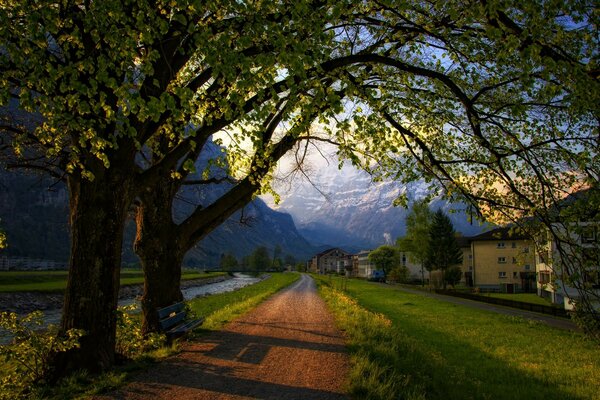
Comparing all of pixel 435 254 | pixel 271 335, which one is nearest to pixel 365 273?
pixel 435 254

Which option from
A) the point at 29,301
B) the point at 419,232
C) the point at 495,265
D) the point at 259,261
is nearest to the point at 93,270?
the point at 29,301

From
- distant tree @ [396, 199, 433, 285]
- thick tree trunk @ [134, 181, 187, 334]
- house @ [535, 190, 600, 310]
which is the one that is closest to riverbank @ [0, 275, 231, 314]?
thick tree trunk @ [134, 181, 187, 334]

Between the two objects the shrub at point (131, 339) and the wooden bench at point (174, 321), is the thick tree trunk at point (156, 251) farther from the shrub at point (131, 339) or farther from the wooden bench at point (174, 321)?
the shrub at point (131, 339)

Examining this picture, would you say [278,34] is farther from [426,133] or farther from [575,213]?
[426,133]

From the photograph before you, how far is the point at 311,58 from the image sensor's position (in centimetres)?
616

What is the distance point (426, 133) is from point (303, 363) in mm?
7279

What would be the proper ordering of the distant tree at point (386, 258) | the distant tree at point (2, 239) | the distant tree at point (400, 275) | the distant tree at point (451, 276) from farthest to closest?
the distant tree at point (386, 258) < the distant tree at point (400, 275) < the distant tree at point (451, 276) < the distant tree at point (2, 239)

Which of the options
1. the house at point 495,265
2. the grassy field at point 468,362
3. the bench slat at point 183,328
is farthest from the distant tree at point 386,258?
the bench slat at point 183,328

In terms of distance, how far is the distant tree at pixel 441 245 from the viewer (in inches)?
2923

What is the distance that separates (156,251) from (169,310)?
1.83 m

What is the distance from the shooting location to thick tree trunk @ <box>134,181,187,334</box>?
1284 cm

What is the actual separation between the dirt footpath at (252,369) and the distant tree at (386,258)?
112007mm

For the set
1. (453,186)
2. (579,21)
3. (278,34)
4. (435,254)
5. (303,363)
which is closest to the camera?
(278,34)

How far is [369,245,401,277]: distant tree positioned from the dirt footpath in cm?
11201
